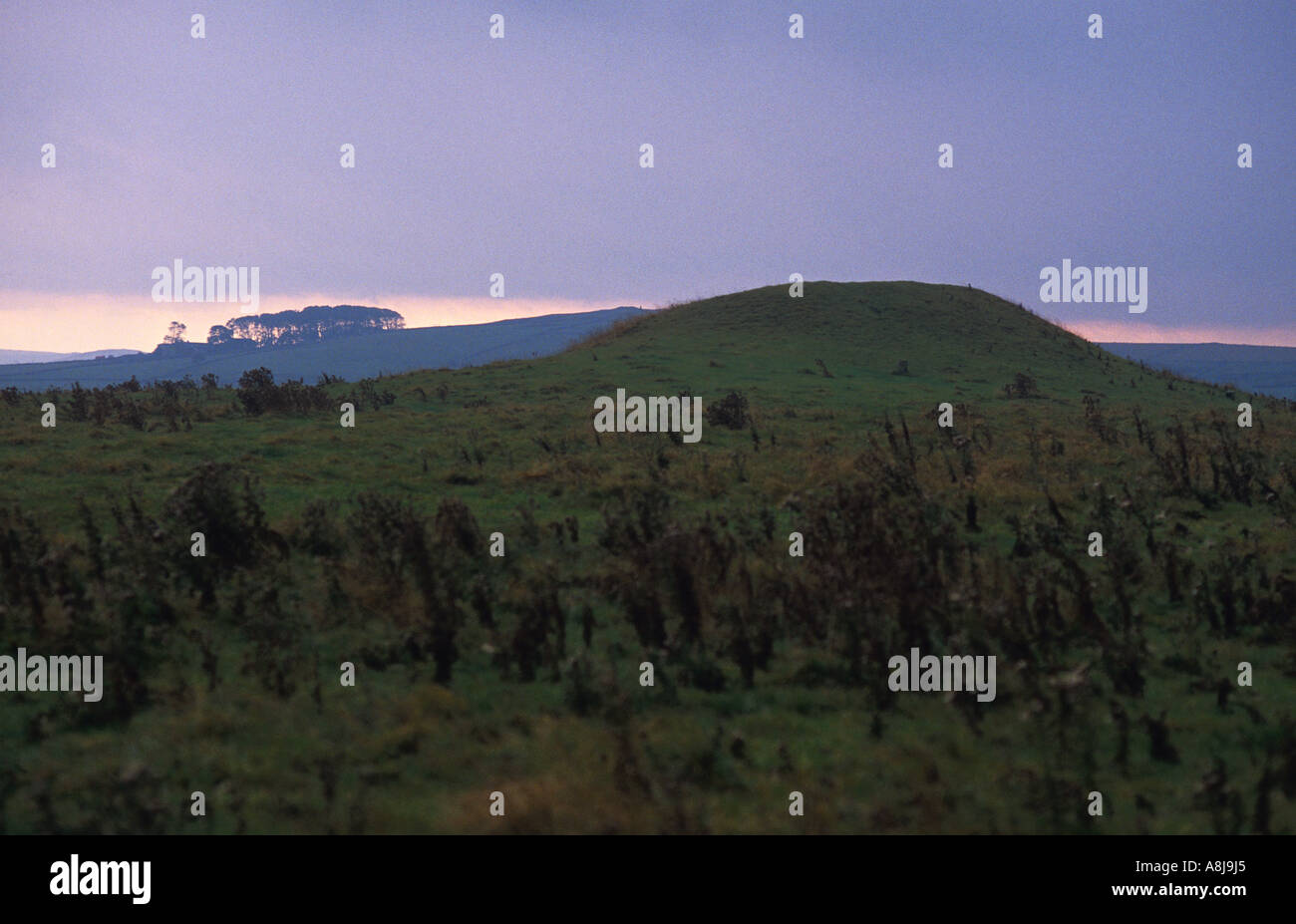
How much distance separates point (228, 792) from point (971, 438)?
18.3m

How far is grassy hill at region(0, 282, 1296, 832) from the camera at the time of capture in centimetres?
623

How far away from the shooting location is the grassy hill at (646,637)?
245 inches

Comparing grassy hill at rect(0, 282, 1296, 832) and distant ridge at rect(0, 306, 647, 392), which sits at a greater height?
distant ridge at rect(0, 306, 647, 392)

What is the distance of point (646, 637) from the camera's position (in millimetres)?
9062

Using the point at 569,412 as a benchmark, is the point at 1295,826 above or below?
below

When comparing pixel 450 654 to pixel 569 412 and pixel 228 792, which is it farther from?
pixel 569 412

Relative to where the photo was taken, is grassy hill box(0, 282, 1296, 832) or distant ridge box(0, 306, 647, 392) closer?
grassy hill box(0, 282, 1296, 832)

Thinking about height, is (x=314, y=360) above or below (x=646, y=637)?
above

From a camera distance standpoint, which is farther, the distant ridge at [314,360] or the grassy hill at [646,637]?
the distant ridge at [314,360]

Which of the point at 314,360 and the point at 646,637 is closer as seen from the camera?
the point at 646,637

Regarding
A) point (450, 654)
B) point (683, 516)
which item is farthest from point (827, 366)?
point (450, 654)

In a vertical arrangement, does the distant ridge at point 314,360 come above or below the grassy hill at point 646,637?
above

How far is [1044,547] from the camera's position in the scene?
11594 mm
